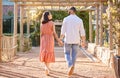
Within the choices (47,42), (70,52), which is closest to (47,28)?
(47,42)

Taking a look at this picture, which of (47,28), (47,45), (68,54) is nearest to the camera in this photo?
(68,54)

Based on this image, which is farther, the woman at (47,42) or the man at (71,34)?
the woman at (47,42)

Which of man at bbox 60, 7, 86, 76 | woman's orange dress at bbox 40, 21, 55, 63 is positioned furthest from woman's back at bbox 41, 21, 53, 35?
man at bbox 60, 7, 86, 76

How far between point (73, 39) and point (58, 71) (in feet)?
5.78

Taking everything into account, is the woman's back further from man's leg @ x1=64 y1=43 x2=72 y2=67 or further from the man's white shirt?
man's leg @ x1=64 y1=43 x2=72 y2=67

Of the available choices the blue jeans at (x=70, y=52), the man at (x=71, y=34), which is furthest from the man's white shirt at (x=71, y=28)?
the blue jeans at (x=70, y=52)

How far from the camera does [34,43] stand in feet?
115

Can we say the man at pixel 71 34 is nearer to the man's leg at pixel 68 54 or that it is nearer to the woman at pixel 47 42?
the man's leg at pixel 68 54

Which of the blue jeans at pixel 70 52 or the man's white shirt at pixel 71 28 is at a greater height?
the man's white shirt at pixel 71 28

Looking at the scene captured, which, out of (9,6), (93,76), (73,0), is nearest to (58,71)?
(93,76)

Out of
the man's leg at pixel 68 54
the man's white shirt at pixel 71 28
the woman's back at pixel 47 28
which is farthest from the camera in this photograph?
the woman's back at pixel 47 28

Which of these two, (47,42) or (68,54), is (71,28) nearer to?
(68,54)

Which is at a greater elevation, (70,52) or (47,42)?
(47,42)

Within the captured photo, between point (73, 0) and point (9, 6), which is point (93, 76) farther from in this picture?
point (9, 6)
